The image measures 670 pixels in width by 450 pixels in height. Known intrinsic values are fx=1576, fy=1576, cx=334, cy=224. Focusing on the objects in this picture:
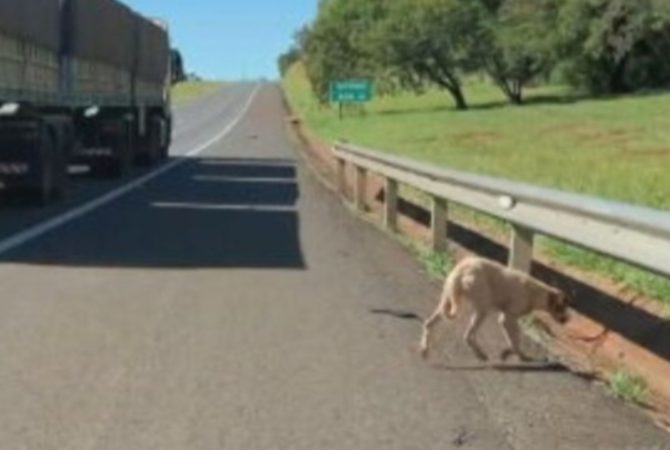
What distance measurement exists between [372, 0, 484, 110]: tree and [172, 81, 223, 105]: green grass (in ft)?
145

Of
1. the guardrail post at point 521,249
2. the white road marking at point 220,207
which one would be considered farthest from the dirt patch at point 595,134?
the guardrail post at point 521,249

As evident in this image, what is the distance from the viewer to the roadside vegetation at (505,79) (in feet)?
131

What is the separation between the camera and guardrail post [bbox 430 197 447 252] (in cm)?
1507

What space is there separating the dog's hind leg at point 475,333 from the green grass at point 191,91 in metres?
123

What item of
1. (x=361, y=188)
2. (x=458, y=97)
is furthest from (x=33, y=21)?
(x=458, y=97)

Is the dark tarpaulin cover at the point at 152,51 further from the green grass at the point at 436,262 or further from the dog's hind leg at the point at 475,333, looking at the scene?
the dog's hind leg at the point at 475,333

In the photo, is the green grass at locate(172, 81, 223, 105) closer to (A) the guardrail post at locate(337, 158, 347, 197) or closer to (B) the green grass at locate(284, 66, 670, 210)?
(B) the green grass at locate(284, 66, 670, 210)

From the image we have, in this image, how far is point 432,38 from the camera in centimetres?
8906

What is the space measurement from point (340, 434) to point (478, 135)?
43815mm

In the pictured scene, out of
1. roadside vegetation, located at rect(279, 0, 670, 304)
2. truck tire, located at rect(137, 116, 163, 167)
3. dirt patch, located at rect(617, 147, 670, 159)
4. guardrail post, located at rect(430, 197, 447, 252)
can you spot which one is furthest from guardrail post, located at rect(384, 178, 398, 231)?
dirt patch, located at rect(617, 147, 670, 159)

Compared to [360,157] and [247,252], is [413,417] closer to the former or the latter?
[247,252]

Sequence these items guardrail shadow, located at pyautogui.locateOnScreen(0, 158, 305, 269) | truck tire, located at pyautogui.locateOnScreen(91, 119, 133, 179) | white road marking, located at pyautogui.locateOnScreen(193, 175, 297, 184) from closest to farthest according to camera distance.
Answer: guardrail shadow, located at pyautogui.locateOnScreen(0, 158, 305, 269)
truck tire, located at pyautogui.locateOnScreen(91, 119, 133, 179)
white road marking, located at pyautogui.locateOnScreen(193, 175, 297, 184)

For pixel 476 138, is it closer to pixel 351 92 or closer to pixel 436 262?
pixel 351 92

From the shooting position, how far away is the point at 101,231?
17641mm
